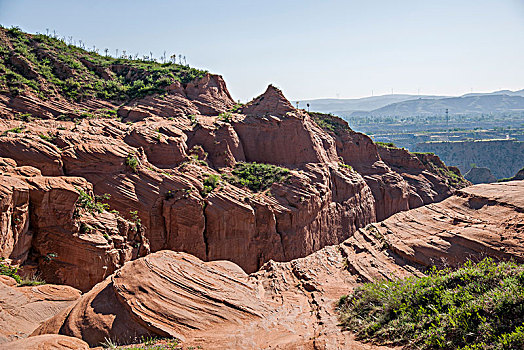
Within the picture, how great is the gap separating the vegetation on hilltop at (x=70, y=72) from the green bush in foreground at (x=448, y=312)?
28563 millimetres

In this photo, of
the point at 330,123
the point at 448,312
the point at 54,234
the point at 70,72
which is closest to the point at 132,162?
the point at 54,234

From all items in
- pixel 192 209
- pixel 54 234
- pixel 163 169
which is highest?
pixel 163 169

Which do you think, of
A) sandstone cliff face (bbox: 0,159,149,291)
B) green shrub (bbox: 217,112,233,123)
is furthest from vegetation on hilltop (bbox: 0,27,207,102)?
sandstone cliff face (bbox: 0,159,149,291)

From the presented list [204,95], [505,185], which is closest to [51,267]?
[204,95]

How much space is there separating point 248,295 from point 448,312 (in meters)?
6.32

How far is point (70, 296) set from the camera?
12047 millimetres

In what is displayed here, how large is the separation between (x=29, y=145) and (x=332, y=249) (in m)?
18.0

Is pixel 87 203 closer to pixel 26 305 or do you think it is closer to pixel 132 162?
pixel 132 162

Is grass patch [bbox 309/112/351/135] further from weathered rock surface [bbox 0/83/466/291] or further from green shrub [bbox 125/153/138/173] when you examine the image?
green shrub [bbox 125/153/138/173]

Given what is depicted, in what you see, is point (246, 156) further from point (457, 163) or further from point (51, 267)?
point (457, 163)

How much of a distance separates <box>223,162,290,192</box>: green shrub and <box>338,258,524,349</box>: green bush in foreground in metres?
16.8

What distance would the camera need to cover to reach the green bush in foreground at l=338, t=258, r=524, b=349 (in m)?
7.49

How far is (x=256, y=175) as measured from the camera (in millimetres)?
29719

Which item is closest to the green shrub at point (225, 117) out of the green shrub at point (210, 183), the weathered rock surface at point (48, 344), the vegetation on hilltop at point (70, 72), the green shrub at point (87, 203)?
the vegetation on hilltop at point (70, 72)
